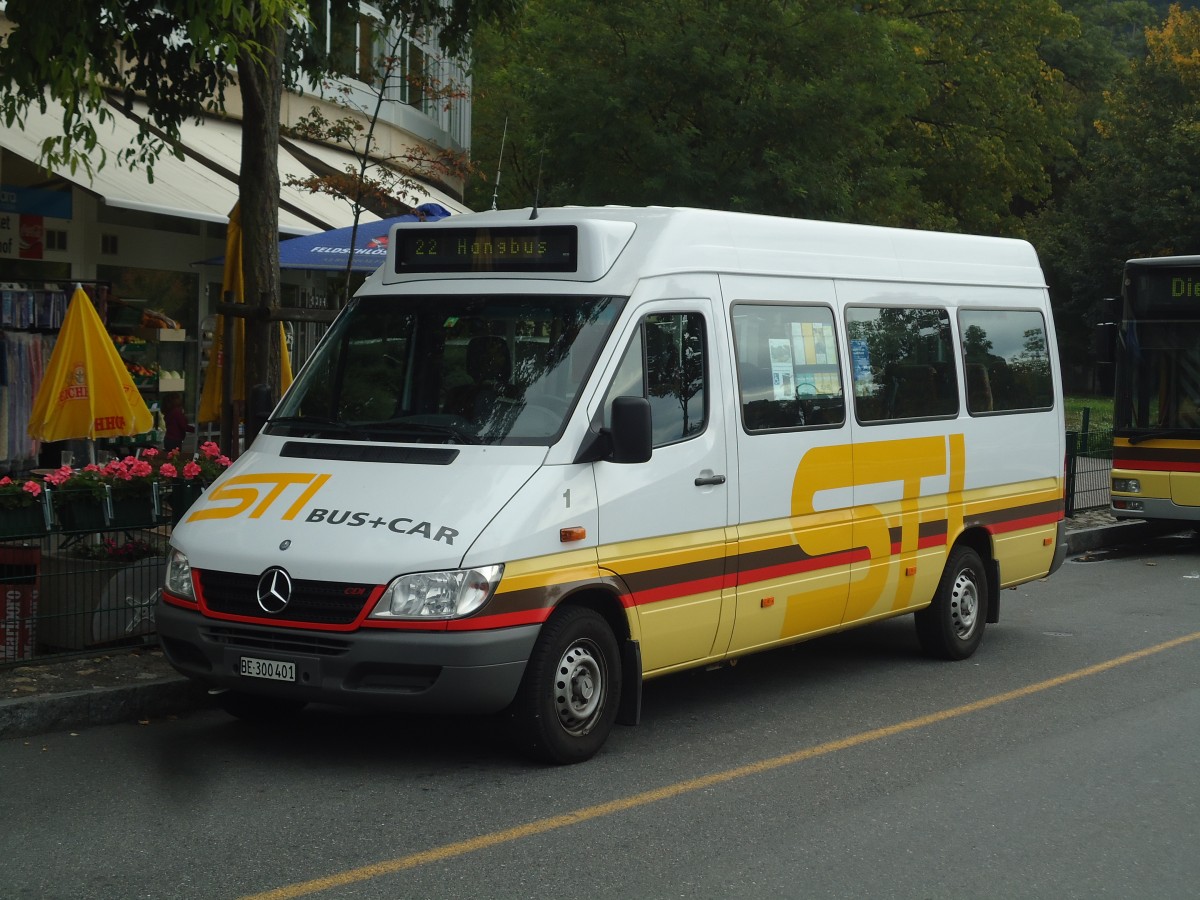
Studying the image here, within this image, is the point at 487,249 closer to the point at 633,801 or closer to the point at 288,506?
the point at 288,506

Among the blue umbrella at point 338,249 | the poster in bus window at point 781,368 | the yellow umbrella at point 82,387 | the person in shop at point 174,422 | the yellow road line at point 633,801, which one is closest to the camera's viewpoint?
the yellow road line at point 633,801

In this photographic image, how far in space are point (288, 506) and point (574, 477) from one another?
1.28 m

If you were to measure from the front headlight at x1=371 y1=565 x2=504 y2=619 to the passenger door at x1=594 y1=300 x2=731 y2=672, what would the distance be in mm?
820

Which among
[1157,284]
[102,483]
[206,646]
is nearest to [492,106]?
[1157,284]

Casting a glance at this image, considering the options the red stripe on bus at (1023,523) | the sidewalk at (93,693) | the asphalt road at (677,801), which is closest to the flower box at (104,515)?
the sidewalk at (93,693)

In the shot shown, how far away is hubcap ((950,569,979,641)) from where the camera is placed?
10086 millimetres

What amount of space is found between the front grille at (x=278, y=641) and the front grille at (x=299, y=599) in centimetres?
7

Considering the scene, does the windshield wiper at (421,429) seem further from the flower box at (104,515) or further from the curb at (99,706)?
the flower box at (104,515)

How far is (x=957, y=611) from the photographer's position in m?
10.1

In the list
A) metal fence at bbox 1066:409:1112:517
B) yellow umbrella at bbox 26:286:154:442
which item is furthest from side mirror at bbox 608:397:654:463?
metal fence at bbox 1066:409:1112:517

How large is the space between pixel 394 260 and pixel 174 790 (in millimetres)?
2946

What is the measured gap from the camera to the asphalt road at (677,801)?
550 cm

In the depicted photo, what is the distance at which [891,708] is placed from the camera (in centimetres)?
859

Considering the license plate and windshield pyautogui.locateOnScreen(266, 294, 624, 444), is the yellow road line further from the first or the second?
windshield pyautogui.locateOnScreen(266, 294, 624, 444)
